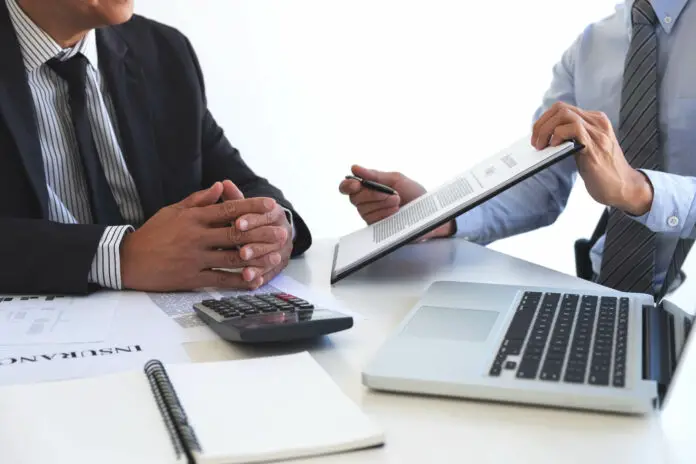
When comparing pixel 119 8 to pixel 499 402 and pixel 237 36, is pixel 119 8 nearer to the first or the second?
pixel 499 402

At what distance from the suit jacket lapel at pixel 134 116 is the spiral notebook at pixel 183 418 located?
806 millimetres

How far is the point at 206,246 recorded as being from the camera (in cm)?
106

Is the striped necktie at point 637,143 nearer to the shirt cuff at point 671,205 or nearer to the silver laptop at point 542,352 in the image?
the shirt cuff at point 671,205

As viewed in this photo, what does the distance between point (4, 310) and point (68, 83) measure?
1.79ft

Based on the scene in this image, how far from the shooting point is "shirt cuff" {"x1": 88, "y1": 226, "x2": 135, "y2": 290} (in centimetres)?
103

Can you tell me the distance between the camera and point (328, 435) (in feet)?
1.74

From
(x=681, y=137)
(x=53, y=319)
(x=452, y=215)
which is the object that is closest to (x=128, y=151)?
(x=53, y=319)

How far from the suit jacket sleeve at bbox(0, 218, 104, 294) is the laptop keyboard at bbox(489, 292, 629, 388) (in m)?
0.59

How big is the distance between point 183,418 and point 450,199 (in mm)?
615

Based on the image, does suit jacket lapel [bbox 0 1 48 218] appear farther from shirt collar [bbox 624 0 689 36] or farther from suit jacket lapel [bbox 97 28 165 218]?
shirt collar [bbox 624 0 689 36]

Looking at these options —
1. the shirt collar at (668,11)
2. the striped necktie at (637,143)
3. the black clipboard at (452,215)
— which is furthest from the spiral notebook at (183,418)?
the shirt collar at (668,11)

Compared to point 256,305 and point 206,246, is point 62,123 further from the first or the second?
point 256,305

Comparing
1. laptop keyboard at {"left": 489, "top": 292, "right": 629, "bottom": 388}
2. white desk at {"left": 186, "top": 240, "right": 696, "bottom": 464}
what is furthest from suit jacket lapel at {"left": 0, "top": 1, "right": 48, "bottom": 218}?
laptop keyboard at {"left": 489, "top": 292, "right": 629, "bottom": 388}

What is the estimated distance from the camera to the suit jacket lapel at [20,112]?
1178 mm
